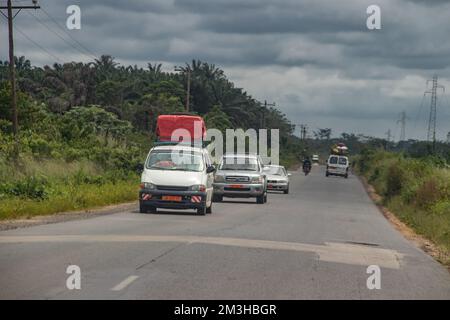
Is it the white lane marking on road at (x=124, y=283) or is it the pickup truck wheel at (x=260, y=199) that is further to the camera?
the pickup truck wheel at (x=260, y=199)

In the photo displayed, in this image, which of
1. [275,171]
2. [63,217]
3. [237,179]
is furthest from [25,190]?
[275,171]

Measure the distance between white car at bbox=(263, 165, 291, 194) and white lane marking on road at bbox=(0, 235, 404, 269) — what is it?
2782 cm

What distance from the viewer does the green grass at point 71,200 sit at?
78.0 feet

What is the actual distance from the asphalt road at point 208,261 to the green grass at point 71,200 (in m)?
2.46

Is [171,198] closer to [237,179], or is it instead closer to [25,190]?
[25,190]

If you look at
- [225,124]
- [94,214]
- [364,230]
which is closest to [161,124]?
[94,214]

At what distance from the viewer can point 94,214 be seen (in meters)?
25.4

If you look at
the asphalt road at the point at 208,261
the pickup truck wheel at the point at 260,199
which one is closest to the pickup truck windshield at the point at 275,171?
the pickup truck wheel at the point at 260,199

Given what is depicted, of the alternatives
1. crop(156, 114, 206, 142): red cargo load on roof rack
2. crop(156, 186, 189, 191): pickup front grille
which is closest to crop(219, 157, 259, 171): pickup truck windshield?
crop(156, 114, 206, 142): red cargo load on roof rack

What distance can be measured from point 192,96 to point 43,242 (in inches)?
3212

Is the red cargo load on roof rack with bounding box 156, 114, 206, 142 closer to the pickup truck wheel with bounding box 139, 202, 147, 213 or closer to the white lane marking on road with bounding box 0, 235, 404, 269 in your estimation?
the pickup truck wheel with bounding box 139, 202, 147, 213

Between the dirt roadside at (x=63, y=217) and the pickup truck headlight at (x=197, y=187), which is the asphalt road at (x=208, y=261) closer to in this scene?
the dirt roadside at (x=63, y=217)
